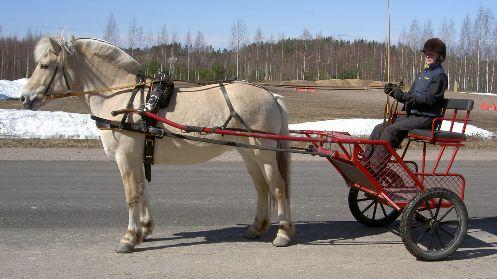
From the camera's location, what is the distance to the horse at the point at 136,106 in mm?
5855

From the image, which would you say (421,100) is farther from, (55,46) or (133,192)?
(55,46)

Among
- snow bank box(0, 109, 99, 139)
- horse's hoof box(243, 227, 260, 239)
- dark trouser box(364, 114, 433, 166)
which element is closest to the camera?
dark trouser box(364, 114, 433, 166)

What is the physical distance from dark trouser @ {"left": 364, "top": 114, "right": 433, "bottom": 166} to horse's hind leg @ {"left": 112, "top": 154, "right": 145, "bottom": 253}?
2.34m

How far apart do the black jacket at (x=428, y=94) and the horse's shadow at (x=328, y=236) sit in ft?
4.70

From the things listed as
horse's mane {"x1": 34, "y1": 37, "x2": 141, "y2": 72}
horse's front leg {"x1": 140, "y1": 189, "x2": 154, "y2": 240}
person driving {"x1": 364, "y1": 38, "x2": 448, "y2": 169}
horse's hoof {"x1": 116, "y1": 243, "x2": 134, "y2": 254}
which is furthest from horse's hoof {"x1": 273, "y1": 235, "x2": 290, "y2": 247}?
horse's mane {"x1": 34, "y1": 37, "x2": 141, "y2": 72}

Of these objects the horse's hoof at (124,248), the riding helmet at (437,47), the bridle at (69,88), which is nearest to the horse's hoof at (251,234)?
the horse's hoof at (124,248)

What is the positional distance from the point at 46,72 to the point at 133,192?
150 cm

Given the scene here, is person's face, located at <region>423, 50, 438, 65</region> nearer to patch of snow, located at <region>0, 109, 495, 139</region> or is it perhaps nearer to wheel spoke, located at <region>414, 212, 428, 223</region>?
wheel spoke, located at <region>414, 212, 428, 223</region>

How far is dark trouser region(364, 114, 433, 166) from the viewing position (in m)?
5.91

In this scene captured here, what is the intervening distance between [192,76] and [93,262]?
58931mm

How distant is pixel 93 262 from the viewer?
210 inches

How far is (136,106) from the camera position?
234 inches

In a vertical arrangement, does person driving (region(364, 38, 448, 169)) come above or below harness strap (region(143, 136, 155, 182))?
above

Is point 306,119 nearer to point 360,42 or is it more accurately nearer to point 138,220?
point 138,220
